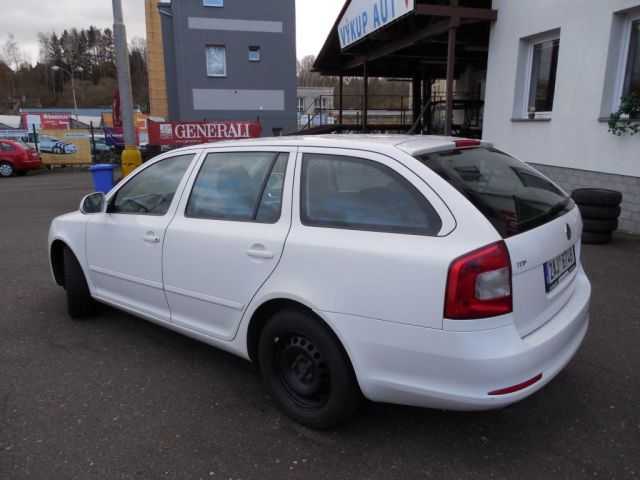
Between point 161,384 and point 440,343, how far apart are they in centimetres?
200

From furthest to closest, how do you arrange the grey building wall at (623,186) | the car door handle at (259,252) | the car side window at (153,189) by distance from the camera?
the grey building wall at (623,186)
the car side window at (153,189)
the car door handle at (259,252)

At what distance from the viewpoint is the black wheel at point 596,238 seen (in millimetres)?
6691

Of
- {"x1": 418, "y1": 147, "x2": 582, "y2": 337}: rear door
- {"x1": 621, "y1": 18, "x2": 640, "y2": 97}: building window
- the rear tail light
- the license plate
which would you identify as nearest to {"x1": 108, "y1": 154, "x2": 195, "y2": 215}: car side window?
{"x1": 418, "y1": 147, "x2": 582, "y2": 337}: rear door

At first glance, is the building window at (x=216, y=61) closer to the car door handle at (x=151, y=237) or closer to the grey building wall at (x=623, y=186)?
the grey building wall at (x=623, y=186)

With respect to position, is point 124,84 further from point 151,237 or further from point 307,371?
point 307,371

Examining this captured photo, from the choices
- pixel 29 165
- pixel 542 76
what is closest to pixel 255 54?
pixel 29 165

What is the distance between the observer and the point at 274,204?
9.73 feet

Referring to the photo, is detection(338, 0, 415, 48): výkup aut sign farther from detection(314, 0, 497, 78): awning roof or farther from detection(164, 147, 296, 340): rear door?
detection(164, 147, 296, 340): rear door

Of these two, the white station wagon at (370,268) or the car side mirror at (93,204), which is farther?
the car side mirror at (93,204)

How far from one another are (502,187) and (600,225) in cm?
469

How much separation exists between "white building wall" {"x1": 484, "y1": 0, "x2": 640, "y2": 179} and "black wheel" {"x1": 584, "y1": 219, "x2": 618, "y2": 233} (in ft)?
2.83

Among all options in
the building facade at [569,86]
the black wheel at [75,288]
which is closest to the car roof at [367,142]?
the black wheel at [75,288]

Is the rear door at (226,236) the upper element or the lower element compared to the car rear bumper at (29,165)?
upper

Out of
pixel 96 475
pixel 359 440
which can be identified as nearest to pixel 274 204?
pixel 359 440
